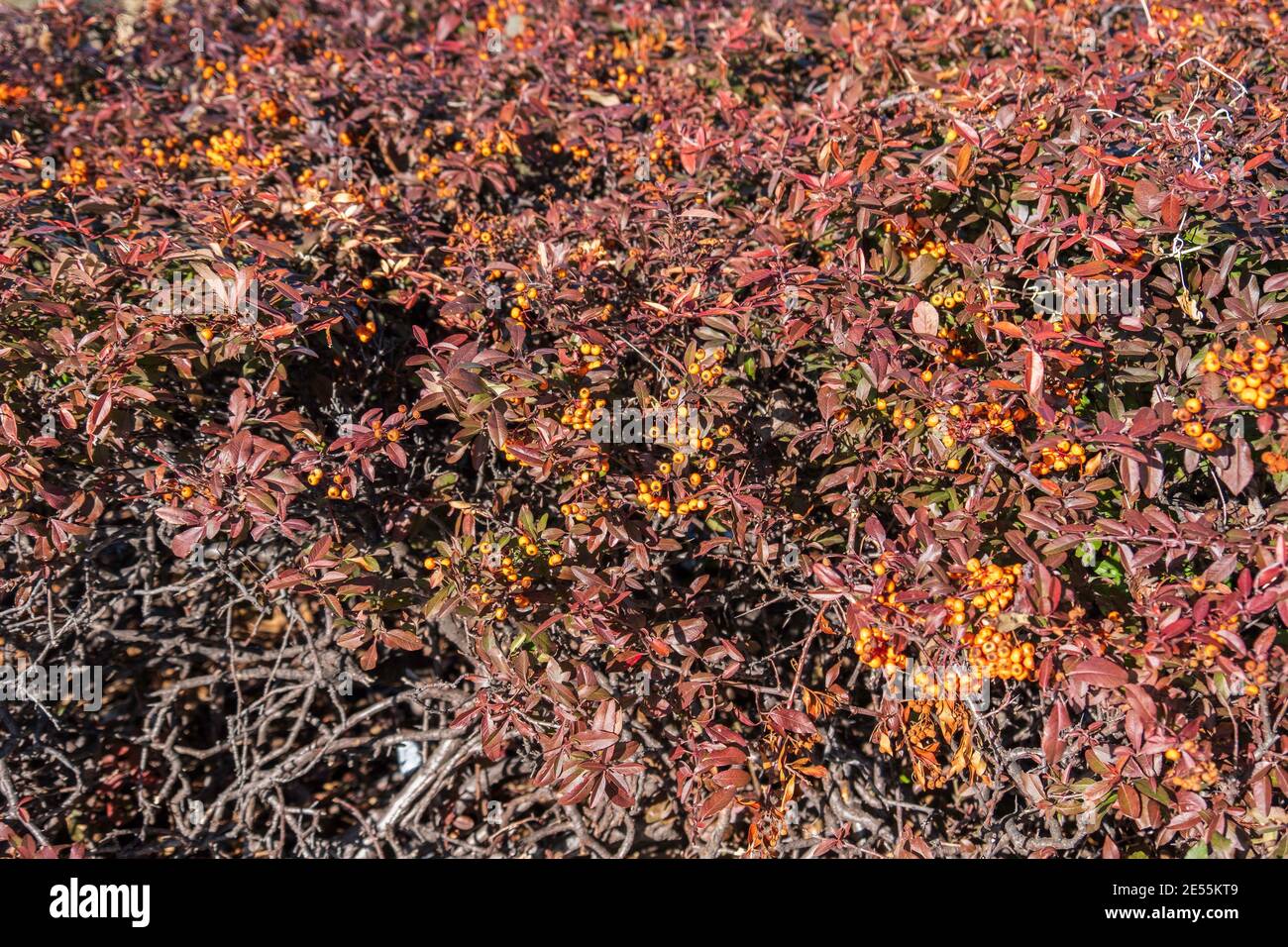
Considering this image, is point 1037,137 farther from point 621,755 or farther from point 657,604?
point 621,755

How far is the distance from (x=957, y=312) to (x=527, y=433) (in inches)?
44.2

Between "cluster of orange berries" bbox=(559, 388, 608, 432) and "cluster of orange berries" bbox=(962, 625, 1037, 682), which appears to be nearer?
"cluster of orange berries" bbox=(962, 625, 1037, 682)

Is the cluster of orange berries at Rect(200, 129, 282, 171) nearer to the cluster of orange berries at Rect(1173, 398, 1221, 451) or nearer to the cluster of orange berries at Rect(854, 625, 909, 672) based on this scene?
the cluster of orange berries at Rect(854, 625, 909, 672)

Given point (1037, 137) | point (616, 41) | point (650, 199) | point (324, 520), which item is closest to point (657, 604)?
point (324, 520)

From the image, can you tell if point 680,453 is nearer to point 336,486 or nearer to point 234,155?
point 336,486

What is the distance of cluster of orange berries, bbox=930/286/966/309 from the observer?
87.9 inches

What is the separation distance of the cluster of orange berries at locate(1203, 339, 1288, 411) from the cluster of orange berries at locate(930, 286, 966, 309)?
576 millimetres

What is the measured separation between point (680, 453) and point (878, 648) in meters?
0.63

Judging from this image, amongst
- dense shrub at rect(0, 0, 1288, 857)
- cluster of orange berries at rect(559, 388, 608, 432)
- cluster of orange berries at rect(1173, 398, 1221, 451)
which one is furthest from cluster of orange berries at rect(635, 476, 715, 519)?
cluster of orange berries at rect(1173, 398, 1221, 451)

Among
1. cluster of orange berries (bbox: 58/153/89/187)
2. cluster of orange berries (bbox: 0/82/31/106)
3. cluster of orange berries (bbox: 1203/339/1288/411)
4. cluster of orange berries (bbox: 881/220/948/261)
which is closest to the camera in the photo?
cluster of orange berries (bbox: 1203/339/1288/411)

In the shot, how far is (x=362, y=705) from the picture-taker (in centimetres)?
315

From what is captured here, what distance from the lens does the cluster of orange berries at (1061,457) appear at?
190 centimetres

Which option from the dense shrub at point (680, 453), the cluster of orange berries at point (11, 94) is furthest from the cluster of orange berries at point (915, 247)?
the cluster of orange berries at point (11, 94)

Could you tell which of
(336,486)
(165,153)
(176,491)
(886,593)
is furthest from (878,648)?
(165,153)
